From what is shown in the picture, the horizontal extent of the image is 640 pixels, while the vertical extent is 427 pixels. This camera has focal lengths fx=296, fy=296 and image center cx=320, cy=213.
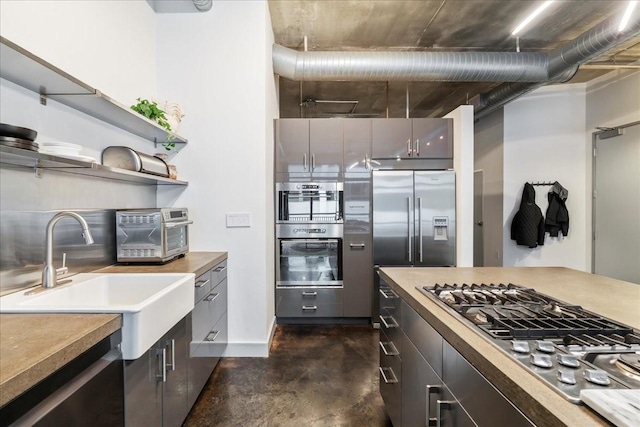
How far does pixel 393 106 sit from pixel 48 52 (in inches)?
204

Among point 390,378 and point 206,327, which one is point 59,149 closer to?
point 206,327

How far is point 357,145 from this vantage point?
11.1 feet

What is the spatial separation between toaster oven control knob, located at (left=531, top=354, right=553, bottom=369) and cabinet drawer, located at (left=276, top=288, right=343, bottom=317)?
270 centimetres

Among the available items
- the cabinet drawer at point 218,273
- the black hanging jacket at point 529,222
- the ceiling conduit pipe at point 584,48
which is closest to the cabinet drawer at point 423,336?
the cabinet drawer at point 218,273

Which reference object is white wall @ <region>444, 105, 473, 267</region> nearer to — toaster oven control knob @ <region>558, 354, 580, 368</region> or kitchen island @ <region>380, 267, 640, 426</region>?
kitchen island @ <region>380, 267, 640, 426</region>

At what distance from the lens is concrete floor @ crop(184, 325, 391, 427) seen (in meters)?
1.87

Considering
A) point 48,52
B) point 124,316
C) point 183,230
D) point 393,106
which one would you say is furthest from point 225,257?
point 393,106

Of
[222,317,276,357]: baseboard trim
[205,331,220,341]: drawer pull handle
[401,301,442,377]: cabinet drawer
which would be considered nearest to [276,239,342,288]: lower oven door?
[222,317,276,357]: baseboard trim

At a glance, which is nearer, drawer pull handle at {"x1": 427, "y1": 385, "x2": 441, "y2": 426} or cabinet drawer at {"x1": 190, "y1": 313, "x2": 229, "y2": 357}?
drawer pull handle at {"x1": 427, "y1": 385, "x2": 441, "y2": 426}

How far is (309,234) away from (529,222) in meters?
3.30

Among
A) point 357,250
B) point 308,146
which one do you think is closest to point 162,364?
point 357,250

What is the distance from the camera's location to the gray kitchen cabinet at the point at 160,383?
1.15 m

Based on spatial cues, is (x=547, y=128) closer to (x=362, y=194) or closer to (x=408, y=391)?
(x=362, y=194)

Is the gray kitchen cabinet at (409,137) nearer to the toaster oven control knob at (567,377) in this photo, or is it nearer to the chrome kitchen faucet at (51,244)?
the chrome kitchen faucet at (51,244)
